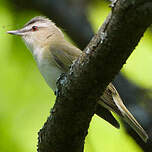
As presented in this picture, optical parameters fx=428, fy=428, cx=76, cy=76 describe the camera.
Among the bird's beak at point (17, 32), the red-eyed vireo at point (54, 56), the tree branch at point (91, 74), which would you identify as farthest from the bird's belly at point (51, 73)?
the tree branch at point (91, 74)

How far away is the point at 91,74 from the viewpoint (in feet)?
9.11

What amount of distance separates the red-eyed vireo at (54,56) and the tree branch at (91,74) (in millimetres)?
809

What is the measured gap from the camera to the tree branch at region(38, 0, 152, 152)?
7.82 feet

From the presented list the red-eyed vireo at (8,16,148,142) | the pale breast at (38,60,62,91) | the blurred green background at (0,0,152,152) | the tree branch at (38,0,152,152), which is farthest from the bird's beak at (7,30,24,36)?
the tree branch at (38,0,152,152)

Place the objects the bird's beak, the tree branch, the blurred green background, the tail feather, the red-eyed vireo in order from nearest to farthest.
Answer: the tree branch < the tail feather < the red-eyed vireo < the blurred green background < the bird's beak

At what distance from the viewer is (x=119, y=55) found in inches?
102

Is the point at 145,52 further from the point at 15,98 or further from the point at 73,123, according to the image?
the point at 73,123

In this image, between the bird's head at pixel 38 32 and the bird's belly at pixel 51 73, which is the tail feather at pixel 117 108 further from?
the bird's head at pixel 38 32

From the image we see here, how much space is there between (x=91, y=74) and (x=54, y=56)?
202 cm

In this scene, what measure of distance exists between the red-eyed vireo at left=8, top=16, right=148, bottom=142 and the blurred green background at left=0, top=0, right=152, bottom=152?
9.5 inches

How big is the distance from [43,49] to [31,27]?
2.47 feet

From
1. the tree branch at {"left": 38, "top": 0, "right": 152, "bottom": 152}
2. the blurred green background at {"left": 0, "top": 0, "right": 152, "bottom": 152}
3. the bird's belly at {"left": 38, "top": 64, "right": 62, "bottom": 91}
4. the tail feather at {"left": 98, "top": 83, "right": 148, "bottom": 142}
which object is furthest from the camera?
the blurred green background at {"left": 0, "top": 0, "right": 152, "bottom": 152}

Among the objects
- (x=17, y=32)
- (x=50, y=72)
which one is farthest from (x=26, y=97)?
(x=17, y=32)

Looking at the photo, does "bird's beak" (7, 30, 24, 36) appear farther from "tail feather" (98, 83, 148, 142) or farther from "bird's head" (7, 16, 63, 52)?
"tail feather" (98, 83, 148, 142)
